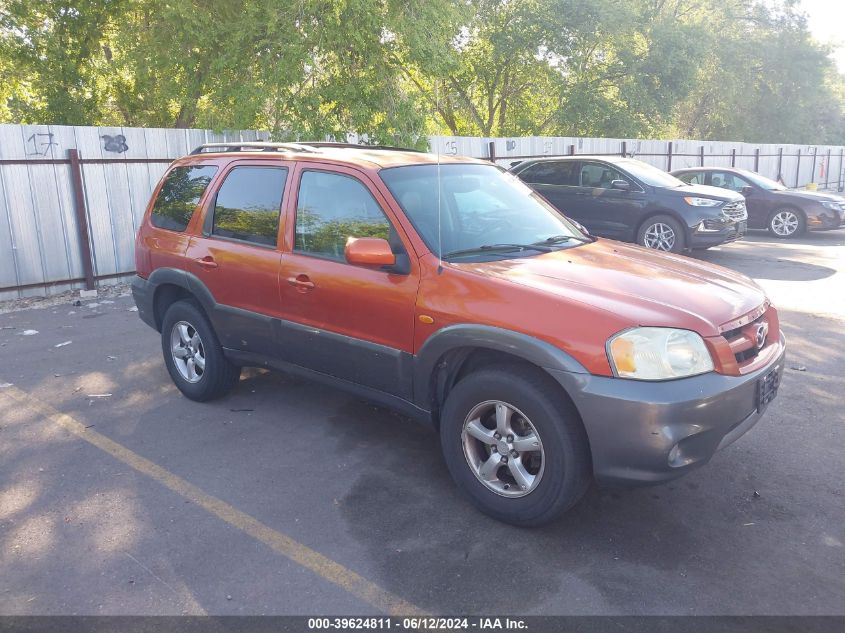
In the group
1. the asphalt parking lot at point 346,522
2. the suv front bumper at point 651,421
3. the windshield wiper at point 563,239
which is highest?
the windshield wiper at point 563,239

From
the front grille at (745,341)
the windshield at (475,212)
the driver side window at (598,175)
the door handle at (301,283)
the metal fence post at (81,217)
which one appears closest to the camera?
the front grille at (745,341)

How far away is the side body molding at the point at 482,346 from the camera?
3236mm

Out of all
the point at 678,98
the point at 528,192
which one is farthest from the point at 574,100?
the point at 528,192

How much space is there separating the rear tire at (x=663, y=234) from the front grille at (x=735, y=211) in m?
0.81

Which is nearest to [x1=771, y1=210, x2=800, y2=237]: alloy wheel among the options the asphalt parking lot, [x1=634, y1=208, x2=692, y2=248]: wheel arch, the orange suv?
[x1=634, y1=208, x2=692, y2=248]: wheel arch

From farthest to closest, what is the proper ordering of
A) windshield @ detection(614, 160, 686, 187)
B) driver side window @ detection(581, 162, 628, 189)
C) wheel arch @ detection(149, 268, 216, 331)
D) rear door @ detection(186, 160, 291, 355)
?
1. driver side window @ detection(581, 162, 628, 189)
2. windshield @ detection(614, 160, 686, 187)
3. wheel arch @ detection(149, 268, 216, 331)
4. rear door @ detection(186, 160, 291, 355)

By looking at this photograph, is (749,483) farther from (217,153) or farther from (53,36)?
(53,36)

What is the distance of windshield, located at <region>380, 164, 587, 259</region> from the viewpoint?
13.2 feet

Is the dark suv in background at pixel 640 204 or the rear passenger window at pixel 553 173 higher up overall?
the rear passenger window at pixel 553 173

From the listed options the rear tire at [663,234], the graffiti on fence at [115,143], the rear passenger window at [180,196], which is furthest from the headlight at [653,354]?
the graffiti on fence at [115,143]

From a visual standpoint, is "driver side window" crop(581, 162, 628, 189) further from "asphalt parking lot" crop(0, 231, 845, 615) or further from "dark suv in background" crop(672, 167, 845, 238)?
"asphalt parking lot" crop(0, 231, 845, 615)

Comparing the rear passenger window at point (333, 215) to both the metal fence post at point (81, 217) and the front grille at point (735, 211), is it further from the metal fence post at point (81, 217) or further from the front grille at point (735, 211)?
the front grille at point (735, 211)

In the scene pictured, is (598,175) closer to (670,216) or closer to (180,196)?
(670,216)

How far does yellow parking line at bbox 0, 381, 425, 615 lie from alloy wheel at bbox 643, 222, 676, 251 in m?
8.85
